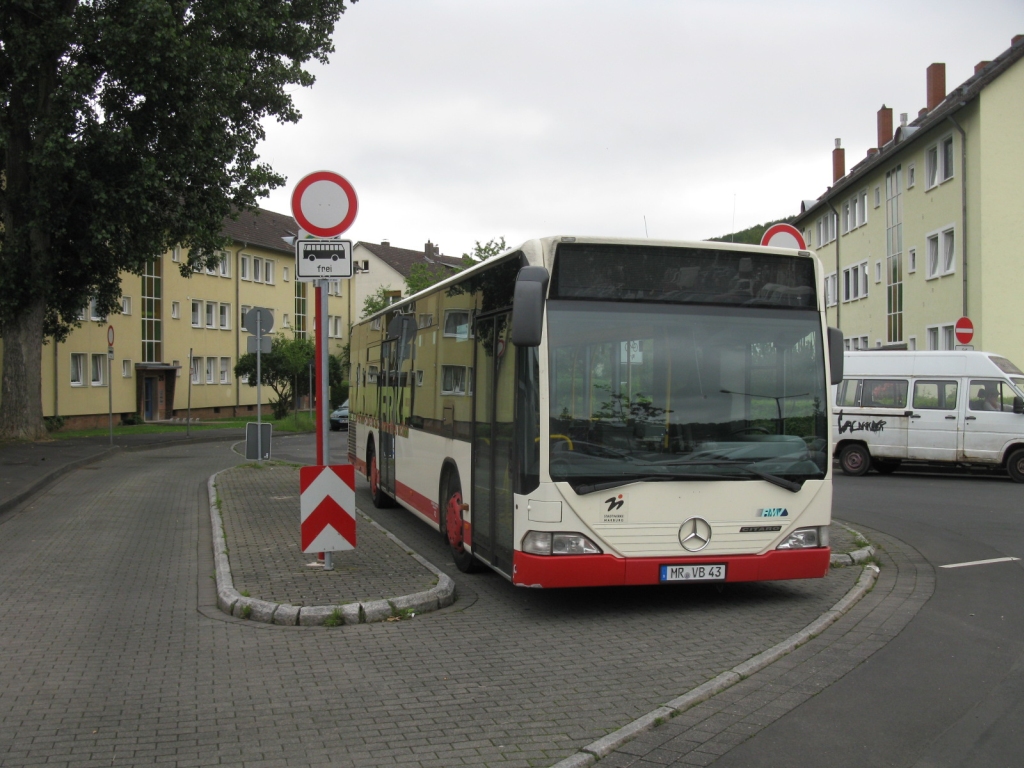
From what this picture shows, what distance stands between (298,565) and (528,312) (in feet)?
12.4

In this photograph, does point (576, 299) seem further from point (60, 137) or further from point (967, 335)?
point (60, 137)

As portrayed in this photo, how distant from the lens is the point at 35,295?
1123 inches

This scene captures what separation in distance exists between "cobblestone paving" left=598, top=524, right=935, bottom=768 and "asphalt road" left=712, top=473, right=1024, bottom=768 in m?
0.08

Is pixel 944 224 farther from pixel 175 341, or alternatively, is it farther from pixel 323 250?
pixel 175 341

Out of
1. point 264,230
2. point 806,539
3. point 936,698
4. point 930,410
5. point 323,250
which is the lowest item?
point 936,698

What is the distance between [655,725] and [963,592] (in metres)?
4.82

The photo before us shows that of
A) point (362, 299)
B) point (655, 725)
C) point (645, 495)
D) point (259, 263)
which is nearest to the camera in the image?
point (655, 725)

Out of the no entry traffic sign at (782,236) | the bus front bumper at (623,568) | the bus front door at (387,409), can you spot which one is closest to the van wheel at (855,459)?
the no entry traffic sign at (782,236)

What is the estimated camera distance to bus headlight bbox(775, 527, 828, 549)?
7.86 meters

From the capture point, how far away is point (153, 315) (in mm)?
53406

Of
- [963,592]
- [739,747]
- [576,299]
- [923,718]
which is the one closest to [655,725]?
[739,747]

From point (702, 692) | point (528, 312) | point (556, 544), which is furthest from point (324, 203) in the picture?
point (702, 692)

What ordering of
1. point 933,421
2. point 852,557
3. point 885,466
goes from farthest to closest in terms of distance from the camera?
point 885,466
point 933,421
point 852,557

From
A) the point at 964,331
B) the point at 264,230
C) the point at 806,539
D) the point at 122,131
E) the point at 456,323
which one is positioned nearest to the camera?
the point at 806,539
